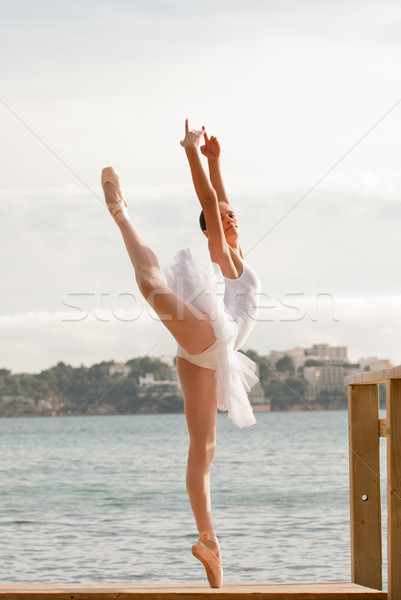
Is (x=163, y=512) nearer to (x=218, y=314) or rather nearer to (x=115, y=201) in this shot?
(x=115, y=201)

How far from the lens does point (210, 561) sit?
3516 mm

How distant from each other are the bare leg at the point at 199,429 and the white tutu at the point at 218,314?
2.6 inches

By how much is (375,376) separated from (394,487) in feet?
1.73

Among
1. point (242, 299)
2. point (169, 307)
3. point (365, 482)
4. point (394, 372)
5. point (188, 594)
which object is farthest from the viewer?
point (365, 482)

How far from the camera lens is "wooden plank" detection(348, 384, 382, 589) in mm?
3926

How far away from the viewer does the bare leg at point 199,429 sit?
3.56 metres

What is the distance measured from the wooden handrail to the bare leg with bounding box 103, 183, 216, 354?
2.27 feet

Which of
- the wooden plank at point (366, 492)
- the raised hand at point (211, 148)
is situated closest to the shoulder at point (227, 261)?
the raised hand at point (211, 148)

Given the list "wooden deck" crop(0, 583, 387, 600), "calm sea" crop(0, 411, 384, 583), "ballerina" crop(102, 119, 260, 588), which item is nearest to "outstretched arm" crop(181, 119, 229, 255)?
"ballerina" crop(102, 119, 260, 588)

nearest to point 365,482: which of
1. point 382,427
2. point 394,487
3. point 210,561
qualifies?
point 382,427

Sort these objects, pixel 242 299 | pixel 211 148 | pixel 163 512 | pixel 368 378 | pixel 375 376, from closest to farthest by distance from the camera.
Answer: pixel 375 376 < pixel 368 378 < pixel 242 299 < pixel 211 148 < pixel 163 512

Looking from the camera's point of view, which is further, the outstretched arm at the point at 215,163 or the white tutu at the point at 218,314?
the outstretched arm at the point at 215,163

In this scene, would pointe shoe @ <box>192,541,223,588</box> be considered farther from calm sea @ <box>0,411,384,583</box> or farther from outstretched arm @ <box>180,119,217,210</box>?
calm sea @ <box>0,411,384,583</box>

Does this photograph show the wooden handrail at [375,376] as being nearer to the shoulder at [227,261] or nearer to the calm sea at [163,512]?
the shoulder at [227,261]
